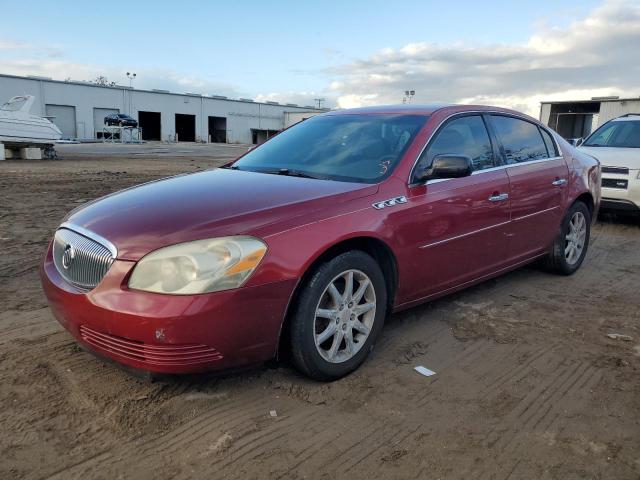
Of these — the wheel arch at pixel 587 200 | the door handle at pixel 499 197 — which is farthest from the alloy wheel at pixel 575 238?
the door handle at pixel 499 197

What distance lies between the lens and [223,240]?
2.63 meters

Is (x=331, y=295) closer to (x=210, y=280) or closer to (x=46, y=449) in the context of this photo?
(x=210, y=280)

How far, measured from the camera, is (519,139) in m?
4.69

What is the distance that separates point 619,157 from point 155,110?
170 feet

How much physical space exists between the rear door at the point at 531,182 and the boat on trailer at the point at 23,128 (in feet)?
64.7

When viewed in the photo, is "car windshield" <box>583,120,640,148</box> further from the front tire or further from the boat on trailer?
the boat on trailer

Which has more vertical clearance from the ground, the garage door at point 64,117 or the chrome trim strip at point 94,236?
the garage door at point 64,117

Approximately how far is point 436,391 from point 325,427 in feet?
2.43

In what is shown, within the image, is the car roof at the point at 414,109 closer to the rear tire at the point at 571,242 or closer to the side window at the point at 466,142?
the side window at the point at 466,142

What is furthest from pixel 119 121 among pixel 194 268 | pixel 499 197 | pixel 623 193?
pixel 194 268

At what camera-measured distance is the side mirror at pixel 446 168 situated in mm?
3461

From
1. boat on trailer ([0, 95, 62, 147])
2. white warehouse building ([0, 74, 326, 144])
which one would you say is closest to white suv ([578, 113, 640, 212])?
boat on trailer ([0, 95, 62, 147])

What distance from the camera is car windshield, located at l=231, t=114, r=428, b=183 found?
11.7 ft

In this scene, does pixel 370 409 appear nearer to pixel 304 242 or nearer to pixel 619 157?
pixel 304 242
